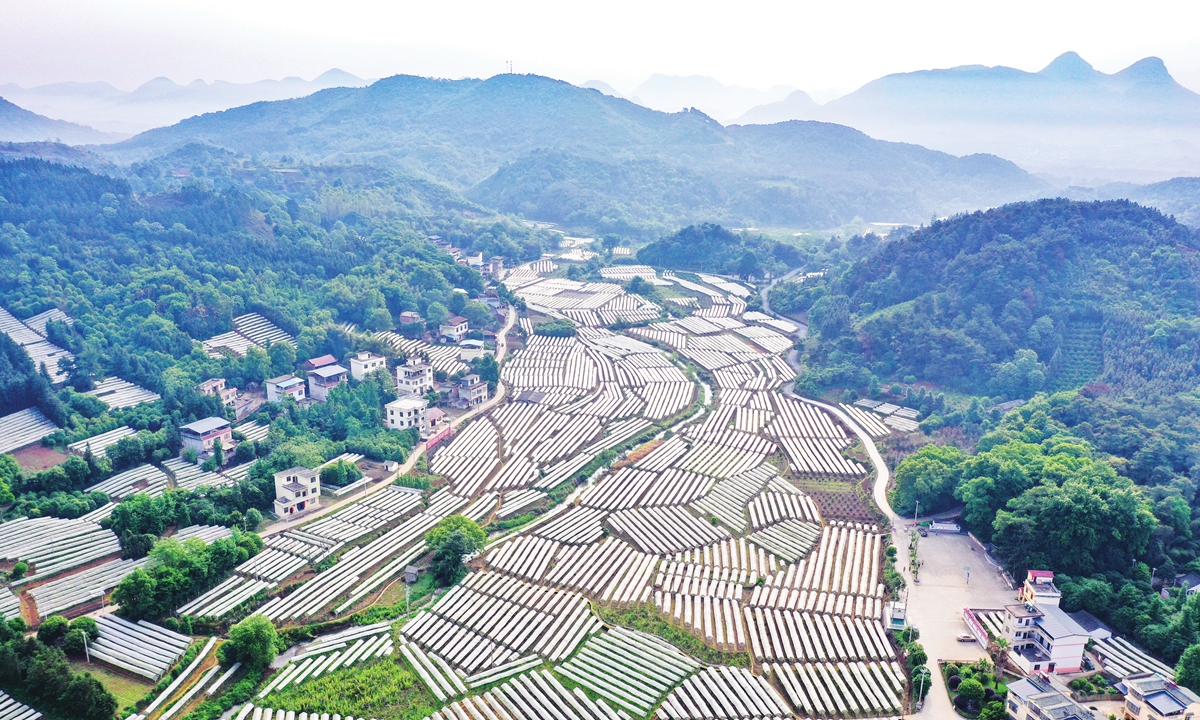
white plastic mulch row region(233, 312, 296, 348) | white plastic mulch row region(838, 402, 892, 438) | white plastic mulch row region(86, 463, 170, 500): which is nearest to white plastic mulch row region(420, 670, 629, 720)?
white plastic mulch row region(86, 463, 170, 500)

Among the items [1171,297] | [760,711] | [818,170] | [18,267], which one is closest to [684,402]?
[760,711]

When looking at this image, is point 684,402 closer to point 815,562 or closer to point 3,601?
point 815,562

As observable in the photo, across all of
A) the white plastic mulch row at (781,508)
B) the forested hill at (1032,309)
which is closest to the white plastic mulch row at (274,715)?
the white plastic mulch row at (781,508)

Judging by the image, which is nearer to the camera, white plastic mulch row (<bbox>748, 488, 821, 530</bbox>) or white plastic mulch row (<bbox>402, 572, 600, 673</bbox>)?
white plastic mulch row (<bbox>402, 572, 600, 673</bbox>)

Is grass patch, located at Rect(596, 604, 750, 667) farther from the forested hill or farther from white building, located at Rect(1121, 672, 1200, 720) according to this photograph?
the forested hill

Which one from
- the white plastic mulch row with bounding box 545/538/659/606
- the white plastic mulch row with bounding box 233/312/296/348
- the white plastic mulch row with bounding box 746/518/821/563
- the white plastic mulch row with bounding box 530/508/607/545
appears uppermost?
the white plastic mulch row with bounding box 233/312/296/348

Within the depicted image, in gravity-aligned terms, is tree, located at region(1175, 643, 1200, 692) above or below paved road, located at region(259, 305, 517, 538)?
above

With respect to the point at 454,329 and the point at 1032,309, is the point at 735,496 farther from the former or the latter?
the point at 1032,309

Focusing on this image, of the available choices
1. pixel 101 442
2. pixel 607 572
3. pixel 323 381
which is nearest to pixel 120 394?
pixel 101 442

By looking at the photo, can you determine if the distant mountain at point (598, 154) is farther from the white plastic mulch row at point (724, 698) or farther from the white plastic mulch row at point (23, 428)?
the white plastic mulch row at point (724, 698)

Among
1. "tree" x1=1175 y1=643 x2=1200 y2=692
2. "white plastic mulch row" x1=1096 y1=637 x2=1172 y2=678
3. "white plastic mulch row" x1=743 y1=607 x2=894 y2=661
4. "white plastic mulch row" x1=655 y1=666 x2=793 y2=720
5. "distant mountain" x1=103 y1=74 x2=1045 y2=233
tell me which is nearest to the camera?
"white plastic mulch row" x1=655 y1=666 x2=793 y2=720
